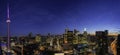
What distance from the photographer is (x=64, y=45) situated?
5878cm

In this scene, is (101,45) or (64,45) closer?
(101,45)

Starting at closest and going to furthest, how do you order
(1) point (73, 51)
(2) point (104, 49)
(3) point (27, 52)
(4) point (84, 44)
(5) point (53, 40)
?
(2) point (104, 49) → (3) point (27, 52) → (1) point (73, 51) → (4) point (84, 44) → (5) point (53, 40)

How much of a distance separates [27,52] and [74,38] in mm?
15922

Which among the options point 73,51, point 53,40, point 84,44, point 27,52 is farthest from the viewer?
point 53,40

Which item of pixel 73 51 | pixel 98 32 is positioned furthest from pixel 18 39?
pixel 98 32

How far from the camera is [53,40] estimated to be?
64.7 meters

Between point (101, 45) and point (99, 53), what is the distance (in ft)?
4.86

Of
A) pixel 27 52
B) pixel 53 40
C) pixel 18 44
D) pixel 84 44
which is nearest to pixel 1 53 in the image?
pixel 27 52

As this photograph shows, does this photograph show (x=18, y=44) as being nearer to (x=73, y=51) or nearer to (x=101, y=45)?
(x=73, y=51)

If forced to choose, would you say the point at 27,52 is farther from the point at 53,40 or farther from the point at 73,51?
the point at 53,40

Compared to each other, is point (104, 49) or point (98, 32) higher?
point (98, 32)

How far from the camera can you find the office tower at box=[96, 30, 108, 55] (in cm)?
3939

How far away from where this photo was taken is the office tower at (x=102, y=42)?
39.4 meters

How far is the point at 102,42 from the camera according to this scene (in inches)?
1571
